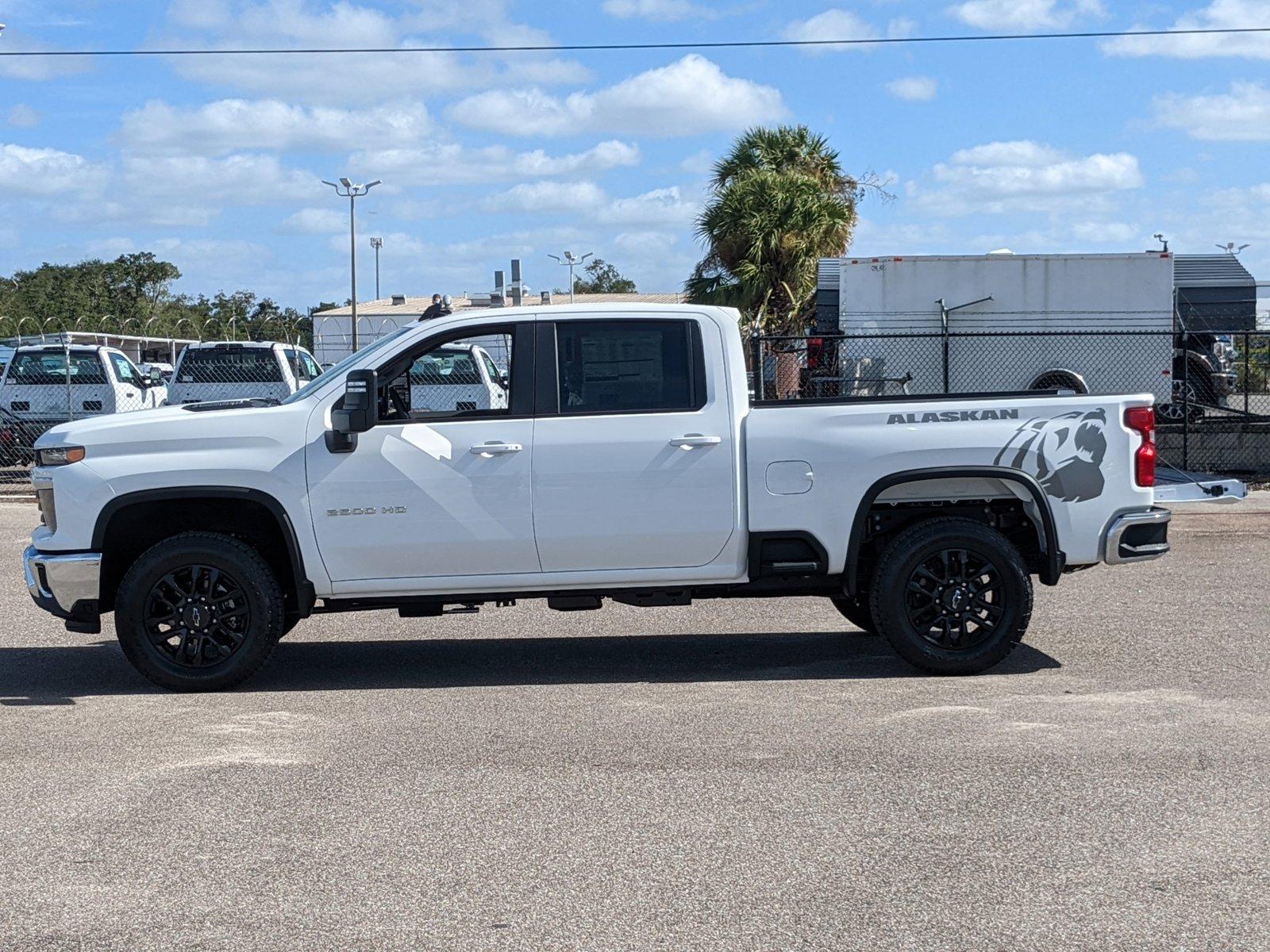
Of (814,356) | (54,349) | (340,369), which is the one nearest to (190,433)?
(340,369)

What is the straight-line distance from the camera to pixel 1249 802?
5512mm

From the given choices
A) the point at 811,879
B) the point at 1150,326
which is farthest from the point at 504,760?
the point at 1150,326

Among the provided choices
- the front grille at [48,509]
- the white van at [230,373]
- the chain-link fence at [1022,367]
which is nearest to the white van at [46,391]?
the white van at [230,373]

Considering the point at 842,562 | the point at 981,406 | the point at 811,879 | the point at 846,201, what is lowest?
the point at 811,879

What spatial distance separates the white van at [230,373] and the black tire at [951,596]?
590 inches

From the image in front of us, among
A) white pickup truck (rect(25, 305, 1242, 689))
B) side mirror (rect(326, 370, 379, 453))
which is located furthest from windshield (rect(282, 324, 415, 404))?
side mirror (rect(326, 370, 379, 453))

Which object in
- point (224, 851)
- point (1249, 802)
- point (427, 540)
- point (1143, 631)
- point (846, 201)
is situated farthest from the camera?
point (846, 201)

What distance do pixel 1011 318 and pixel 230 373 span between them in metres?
12.0

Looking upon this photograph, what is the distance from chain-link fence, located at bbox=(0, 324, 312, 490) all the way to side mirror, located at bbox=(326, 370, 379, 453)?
1404cm

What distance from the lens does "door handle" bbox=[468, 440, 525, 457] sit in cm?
758

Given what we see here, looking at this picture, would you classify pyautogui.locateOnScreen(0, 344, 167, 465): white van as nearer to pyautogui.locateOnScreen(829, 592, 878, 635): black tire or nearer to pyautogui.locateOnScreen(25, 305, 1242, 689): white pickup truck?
pyautogui.locateOnScreen(25, 305, 1242, 689): white pickup truck

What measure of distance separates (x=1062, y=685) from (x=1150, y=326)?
1682 cm

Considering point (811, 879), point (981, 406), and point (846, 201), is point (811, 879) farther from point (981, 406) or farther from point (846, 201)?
point (846, 201)

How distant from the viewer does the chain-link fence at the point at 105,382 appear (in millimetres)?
21406
